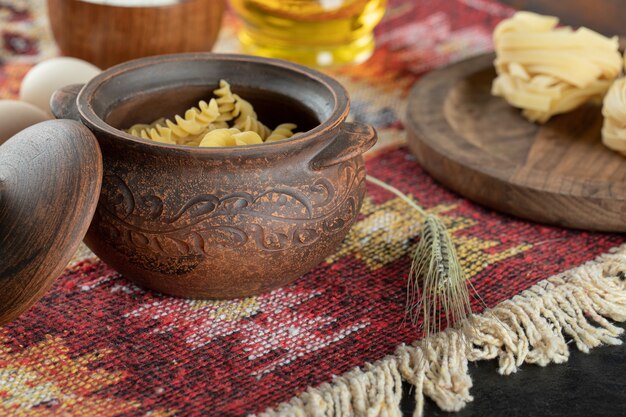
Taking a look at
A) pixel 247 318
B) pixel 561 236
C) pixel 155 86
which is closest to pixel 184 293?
pixel 247 318

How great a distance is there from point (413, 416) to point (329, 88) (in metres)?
0.35

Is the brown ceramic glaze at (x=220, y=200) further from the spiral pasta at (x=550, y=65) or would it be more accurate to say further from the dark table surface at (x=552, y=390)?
the spiral pasta at (x=550, y=65)

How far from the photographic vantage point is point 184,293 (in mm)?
863

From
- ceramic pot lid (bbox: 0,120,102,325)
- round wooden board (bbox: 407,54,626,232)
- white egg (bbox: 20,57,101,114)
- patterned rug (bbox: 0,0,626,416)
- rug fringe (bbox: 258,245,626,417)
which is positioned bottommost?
patterned rug (bbox: 0,0,626,416)

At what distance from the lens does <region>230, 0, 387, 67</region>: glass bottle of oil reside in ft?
4.23

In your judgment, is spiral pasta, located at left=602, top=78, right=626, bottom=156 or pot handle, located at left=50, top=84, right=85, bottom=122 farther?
spiral pasta, located at left=602, top=78, right=626, bottom=156

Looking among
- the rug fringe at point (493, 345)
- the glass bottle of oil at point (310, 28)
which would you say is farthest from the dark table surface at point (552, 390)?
the glass bottle of oil at point (310, 28)

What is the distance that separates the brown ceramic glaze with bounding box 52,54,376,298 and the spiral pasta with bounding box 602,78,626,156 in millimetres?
382

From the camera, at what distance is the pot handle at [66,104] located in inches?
34.0

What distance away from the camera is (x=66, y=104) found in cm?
88

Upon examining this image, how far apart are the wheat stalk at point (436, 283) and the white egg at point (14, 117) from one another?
0.47 m

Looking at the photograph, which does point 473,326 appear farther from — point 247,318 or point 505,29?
point 505,29

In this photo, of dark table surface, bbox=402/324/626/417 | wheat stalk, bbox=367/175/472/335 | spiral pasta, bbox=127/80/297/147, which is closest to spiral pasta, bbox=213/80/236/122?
spiral pasta, bbox=127/80/297/147

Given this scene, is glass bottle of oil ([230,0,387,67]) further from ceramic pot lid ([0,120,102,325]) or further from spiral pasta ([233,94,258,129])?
ceramic pot lid ([0,120,102,325])
